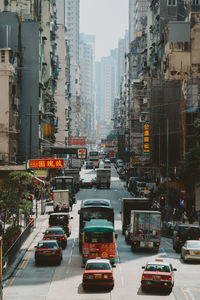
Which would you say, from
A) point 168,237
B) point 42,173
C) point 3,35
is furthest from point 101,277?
point 3,35

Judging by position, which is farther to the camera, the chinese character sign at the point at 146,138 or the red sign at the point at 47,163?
the chinese character sign at the point at 146,138

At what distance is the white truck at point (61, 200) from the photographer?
60406 millimetres

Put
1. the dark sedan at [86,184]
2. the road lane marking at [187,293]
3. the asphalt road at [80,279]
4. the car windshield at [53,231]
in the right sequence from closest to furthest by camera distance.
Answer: the road lane marking at [187,293] → the asphalt road at [80,279] → the car windshield at [53,231] → the dark sedan at [86,184]

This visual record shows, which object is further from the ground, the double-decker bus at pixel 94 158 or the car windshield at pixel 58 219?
the double-decker bus at pixel 94 158

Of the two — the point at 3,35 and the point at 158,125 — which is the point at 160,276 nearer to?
the point at 158,125

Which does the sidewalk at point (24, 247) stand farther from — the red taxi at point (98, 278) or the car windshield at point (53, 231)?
the red taxi at point (98, 278)

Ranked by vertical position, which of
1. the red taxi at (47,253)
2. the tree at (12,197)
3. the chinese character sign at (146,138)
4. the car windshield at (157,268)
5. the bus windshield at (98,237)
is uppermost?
the chinese character sign at (146,138)

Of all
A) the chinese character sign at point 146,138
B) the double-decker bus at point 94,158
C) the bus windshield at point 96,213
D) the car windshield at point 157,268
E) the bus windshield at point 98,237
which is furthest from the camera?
the double-decker bus at point 94,158

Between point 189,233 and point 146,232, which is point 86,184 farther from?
point 146,232

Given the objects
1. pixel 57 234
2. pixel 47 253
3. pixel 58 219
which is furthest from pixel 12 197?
pixel 58 219

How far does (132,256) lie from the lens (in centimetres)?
3450

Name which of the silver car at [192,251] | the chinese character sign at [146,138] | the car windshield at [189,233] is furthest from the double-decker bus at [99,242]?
the chinese character sign at [146,138]

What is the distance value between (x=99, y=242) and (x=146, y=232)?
6056mm

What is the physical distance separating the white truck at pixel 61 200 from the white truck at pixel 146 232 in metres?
24.8
